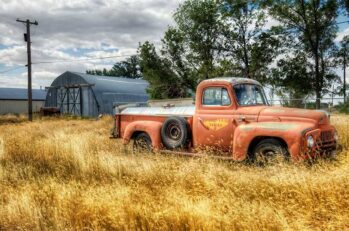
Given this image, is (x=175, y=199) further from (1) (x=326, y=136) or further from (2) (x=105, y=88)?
(2) (x=105, y=88)

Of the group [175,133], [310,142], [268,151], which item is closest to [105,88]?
[175,133]

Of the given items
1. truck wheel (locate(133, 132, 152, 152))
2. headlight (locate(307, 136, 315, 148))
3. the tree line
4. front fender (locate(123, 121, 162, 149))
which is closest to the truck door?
front fender (locate(123, 121, 162, 149))

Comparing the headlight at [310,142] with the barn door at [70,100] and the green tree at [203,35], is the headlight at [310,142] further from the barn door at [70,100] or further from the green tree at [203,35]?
the barn door at [70,100]

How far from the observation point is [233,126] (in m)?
8.16

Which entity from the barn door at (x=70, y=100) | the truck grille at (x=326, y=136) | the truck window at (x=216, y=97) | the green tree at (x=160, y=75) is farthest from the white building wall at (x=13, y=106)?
the truck grille at (x=326, y=136)

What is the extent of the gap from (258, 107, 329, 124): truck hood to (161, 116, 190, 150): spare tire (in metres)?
1.76

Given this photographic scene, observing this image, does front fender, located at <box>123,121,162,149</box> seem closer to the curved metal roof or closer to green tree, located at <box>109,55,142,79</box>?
the curved metal roof

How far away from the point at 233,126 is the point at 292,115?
1241 millimetres

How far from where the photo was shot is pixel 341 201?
468cm

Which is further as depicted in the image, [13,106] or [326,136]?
[13,106]

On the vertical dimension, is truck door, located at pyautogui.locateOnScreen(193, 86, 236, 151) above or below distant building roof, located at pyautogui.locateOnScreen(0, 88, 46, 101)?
below

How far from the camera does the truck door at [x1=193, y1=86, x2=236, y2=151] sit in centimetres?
825

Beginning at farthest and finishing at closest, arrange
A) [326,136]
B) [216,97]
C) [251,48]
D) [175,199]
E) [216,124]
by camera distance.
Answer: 1. [251,48]
2. [216,97]
3. [216,124]
4. [326,136]
5. [175,199]

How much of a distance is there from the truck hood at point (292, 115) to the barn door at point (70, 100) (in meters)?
28.2
